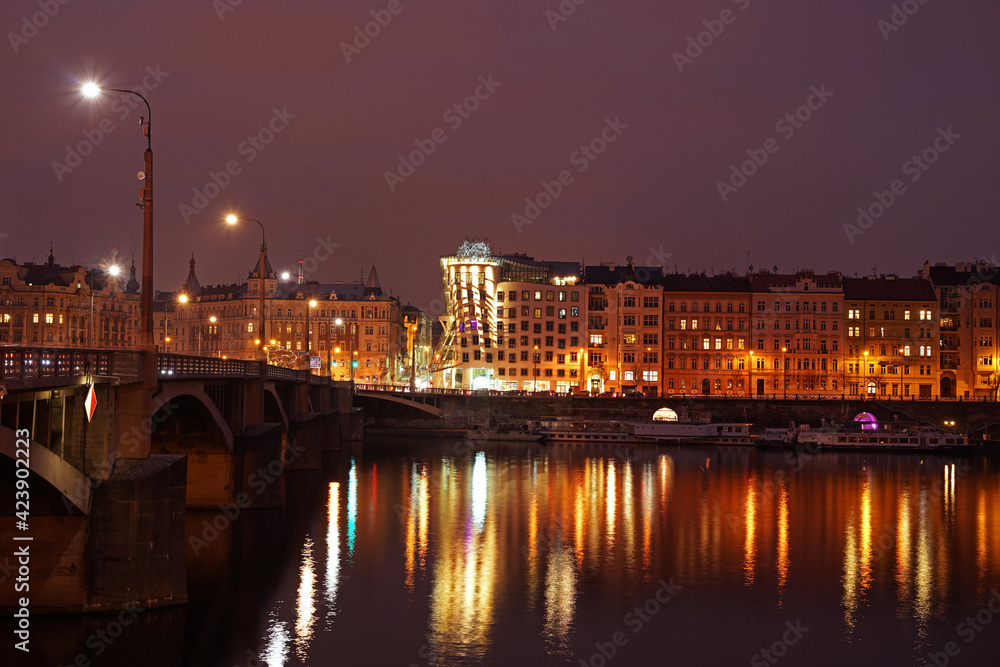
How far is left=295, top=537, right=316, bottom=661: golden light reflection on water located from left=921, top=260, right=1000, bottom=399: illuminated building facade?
357ft

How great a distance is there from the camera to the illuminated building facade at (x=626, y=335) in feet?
436

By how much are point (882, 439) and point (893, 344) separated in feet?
102

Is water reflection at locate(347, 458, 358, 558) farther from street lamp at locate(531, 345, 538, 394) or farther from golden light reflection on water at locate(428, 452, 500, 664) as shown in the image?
street lamp at locate(531, 345, 538, 394)

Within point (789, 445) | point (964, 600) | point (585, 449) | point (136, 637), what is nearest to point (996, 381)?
→ point (789, 445)

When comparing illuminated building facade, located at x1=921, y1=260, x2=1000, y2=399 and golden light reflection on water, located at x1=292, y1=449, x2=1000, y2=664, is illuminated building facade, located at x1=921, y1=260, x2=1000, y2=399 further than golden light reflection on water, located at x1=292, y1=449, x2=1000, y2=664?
Yes

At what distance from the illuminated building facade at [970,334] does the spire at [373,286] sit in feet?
268

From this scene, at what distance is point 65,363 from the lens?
1074 inches

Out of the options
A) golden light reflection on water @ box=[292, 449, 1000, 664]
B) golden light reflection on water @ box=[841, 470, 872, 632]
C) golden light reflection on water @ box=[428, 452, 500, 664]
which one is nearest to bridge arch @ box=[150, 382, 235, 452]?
golden light reflection on water @ box=[292, 449, 1000, 664]

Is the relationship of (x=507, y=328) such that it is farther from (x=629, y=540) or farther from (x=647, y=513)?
(x=629, y=540)

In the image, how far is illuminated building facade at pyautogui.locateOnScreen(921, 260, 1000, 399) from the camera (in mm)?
130000

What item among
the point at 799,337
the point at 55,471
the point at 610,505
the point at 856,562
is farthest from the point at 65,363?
the point at 799,337

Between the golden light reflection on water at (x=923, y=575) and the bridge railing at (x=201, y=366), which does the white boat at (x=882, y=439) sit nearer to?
the golden light reflection on water at (x=923, y=575)

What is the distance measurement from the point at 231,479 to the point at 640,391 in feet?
291

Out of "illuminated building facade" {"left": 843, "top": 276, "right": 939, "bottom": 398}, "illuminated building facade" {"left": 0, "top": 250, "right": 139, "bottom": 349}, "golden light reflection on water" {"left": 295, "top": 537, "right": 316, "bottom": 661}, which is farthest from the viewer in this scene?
"illuminated building facade" {"left": 0, "top": 250, "right": 139, "bottom": 349}
